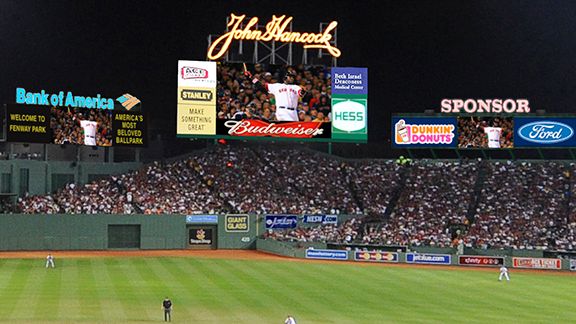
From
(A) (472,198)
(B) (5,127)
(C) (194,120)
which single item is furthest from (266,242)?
(B) (5,127)

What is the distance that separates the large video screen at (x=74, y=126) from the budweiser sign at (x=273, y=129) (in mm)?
9222

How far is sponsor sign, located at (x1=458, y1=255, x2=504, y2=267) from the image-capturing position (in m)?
58.6

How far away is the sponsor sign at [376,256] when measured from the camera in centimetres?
6112

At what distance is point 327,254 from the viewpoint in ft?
209

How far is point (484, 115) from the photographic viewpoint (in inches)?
2869

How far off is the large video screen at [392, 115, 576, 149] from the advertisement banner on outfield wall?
17267 millimetres

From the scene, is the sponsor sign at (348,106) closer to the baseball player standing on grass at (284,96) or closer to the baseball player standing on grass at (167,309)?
the baseball player standing on grass at (284,96)

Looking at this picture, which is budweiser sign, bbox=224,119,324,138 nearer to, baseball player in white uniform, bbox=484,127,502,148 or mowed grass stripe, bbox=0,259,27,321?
baseball player in white uniform, bbox=484,127,502,148

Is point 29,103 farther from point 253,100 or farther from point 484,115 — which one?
point 484,115

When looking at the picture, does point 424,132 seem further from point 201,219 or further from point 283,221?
point 201,219

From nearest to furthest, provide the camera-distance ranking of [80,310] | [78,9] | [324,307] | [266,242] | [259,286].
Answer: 1. [80,310]
2. [324,307]
3. [259,286]
4. [266,242]
5. [78,9]

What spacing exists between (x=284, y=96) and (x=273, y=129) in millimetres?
3123

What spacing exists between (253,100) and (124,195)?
14970mm

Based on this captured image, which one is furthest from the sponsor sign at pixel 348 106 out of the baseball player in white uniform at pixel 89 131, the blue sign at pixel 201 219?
the baseball player in white uniform at pixel 89 131
